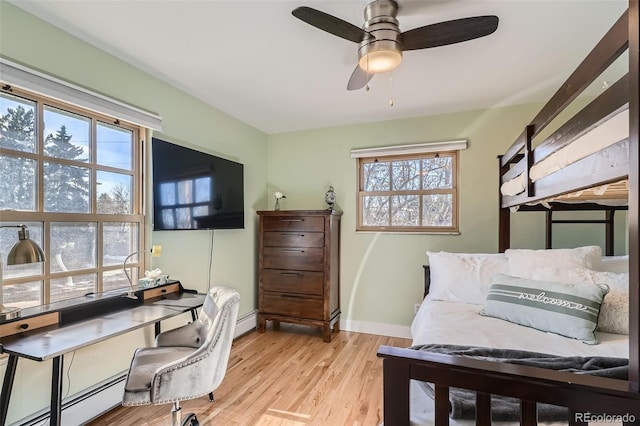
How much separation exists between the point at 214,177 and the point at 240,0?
1.56m

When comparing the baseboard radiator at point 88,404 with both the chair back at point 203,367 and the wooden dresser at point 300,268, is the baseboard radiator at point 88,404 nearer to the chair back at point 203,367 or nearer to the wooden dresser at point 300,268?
the chair back at point 203,367

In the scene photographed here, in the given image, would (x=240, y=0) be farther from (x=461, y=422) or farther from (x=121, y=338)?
(x=121, y=338)

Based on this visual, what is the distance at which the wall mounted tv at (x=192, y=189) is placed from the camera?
2232 mm

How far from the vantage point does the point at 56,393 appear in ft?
4.47

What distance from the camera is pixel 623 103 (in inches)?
35.3

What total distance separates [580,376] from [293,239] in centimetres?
266

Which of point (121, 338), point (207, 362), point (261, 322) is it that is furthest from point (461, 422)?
point (261, 322)

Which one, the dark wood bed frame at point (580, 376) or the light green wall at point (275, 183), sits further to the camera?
the light green wall at point (275, 183)

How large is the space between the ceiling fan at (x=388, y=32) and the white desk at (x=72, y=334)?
5.99 feet

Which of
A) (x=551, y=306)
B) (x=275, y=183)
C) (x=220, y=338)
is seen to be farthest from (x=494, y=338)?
(x=275, y=183)

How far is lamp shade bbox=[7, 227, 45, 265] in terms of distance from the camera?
1390 millimetres

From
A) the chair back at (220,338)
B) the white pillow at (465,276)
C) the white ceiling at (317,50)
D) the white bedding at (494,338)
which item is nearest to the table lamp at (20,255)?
the chair back at (220,338)

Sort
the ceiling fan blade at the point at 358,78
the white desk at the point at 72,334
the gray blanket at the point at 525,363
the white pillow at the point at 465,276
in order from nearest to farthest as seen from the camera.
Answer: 1. the gray blanket at the point at 525,363
2. the white desk at the point at 72,334
3. the ceiling fan blade at the point at 358,78
4. the white pillow at the point at 465,276

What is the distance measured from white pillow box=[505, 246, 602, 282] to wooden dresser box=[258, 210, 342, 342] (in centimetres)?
171
